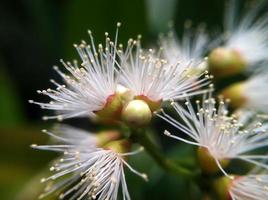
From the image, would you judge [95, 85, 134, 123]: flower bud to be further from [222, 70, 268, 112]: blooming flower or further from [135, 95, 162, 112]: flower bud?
[222, 70, 268, 112]: blooming flower

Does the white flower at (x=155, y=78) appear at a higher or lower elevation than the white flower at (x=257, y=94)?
higher

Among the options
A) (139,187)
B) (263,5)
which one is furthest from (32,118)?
(263,5)

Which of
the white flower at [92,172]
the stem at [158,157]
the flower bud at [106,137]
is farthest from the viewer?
the flower bud at [106,137]

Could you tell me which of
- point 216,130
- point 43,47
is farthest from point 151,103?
point 43,47

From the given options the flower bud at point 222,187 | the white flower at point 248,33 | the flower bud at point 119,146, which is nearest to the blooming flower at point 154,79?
the flower bud at point 119,146

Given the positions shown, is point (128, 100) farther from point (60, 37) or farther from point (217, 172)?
point (60, 37)

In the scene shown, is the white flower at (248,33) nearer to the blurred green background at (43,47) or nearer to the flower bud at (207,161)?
the blurred green background at (43,47)

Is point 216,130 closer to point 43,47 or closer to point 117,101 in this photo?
point 117,101
